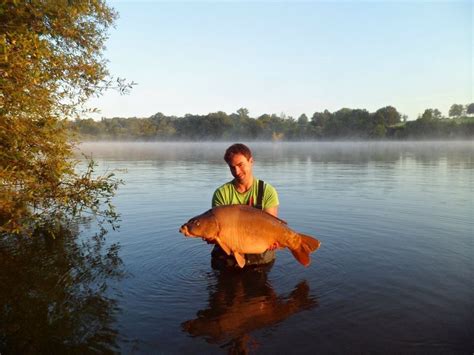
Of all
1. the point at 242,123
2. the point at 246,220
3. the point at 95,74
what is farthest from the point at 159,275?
the point at 242,123

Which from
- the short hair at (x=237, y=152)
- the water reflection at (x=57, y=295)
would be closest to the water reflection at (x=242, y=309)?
the water reflection at (x=57, y=295)

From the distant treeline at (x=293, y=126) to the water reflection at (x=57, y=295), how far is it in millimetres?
118028

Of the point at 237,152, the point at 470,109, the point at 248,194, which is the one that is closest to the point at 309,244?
the point at 248,194

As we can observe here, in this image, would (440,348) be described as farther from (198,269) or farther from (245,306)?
(198,269)

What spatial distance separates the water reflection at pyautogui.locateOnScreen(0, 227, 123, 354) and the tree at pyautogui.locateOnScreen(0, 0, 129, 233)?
855 mm

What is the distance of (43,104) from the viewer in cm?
739

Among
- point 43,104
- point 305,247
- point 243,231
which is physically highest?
point 43,104

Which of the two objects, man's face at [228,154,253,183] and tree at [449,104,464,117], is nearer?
man's face at [228,154,253,183]

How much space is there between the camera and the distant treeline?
11769cm

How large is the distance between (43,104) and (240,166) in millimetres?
4347

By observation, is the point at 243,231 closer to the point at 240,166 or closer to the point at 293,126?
the point at 240,166

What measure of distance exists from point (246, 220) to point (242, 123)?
152085 mm

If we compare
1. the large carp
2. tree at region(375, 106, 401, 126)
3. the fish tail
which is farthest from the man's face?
tree at region(375, 106, 401, 126)

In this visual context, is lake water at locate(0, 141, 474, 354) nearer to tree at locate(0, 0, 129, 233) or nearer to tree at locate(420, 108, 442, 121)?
tree at locate(0, 0, 129, 233)
